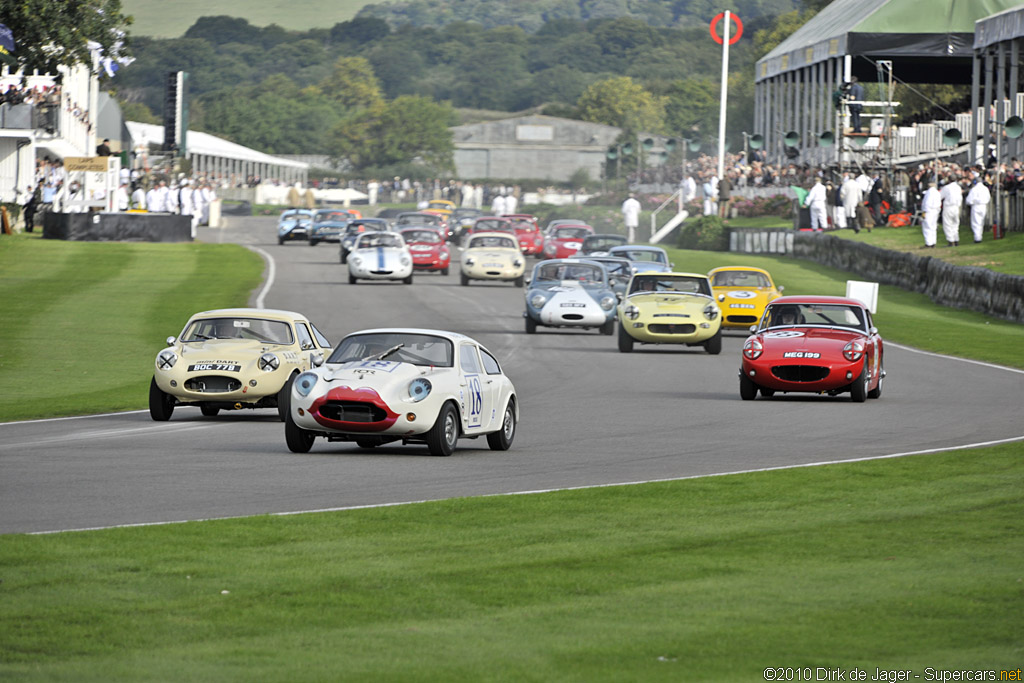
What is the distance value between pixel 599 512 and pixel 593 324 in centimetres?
1941

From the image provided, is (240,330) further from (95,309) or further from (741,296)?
(95,309)

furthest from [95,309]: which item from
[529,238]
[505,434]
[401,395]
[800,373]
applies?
[529,238]

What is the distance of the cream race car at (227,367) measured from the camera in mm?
16906

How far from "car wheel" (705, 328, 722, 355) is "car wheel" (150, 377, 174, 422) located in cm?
1198

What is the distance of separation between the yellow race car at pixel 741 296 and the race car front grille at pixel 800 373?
10776 millimetres

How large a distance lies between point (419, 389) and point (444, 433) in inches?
21.8

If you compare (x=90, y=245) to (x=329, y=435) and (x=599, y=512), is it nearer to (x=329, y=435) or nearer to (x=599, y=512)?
(x=329, y=435)

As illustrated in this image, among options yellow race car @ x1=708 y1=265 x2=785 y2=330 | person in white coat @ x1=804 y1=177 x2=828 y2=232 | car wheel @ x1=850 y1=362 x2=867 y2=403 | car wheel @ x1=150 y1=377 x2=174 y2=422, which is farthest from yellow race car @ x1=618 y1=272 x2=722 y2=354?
person in white coat @ x1=804 y1=177 x2=828 y2=232

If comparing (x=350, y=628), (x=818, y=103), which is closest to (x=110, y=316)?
(x=350, y=628)

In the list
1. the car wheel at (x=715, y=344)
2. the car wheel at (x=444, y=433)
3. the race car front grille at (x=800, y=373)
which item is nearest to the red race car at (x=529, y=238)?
the car wheel at (x=715, y=344)

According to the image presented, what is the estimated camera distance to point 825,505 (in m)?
11.2

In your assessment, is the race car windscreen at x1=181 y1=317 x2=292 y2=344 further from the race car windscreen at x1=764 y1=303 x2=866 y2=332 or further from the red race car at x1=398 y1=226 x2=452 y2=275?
the red race car at x1=398 y1=226 x2=452 y2=275

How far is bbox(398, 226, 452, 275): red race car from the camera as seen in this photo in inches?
1790

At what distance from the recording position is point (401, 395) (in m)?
13.7
